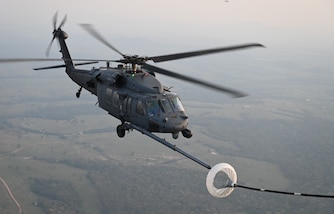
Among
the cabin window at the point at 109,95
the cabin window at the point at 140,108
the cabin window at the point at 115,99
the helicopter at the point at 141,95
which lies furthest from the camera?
the cabin window at the point at 109,95

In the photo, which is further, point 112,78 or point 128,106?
point 112,78

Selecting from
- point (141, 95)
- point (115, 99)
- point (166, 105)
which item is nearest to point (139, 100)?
point (141, 95)

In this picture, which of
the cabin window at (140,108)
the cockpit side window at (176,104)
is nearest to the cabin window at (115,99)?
the cabin window at (140,108)

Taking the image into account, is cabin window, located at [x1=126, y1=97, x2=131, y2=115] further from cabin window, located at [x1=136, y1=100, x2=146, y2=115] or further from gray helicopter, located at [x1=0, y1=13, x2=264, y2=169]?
cabin window, located at [x1=136, y1=100, x2=146, y2=115]

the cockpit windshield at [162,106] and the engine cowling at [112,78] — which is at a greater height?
the engine cowling at [112,78]

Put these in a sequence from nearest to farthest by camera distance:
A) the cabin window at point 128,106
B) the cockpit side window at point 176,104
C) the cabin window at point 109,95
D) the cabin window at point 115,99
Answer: the cockpit side window at point 176,104 < the cabin window at point 128,106 < the cabin window at point 115,99 < the cabin window at point 109,95

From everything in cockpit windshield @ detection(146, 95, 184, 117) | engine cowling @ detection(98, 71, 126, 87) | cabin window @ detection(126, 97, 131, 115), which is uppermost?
engine cowling @ detection(98, 71, 126, 87)

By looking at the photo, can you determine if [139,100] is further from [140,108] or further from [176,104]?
[176,104]

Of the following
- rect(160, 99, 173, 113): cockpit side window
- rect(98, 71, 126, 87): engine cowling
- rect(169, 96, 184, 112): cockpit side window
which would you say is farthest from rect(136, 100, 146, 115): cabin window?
rect(98, 71, 126, 87): engine cowling

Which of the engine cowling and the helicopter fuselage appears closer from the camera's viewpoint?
the helicopter fuselage

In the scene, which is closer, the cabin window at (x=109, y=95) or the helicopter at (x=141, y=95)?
the helicopter at (x=141, y=95)

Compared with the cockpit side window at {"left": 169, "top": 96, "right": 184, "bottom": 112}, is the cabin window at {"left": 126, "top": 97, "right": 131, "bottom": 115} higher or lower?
lower

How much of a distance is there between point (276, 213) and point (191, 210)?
39492mm

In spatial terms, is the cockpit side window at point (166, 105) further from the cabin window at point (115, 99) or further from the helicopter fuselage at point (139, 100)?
the cabin window at point (115, 99)
